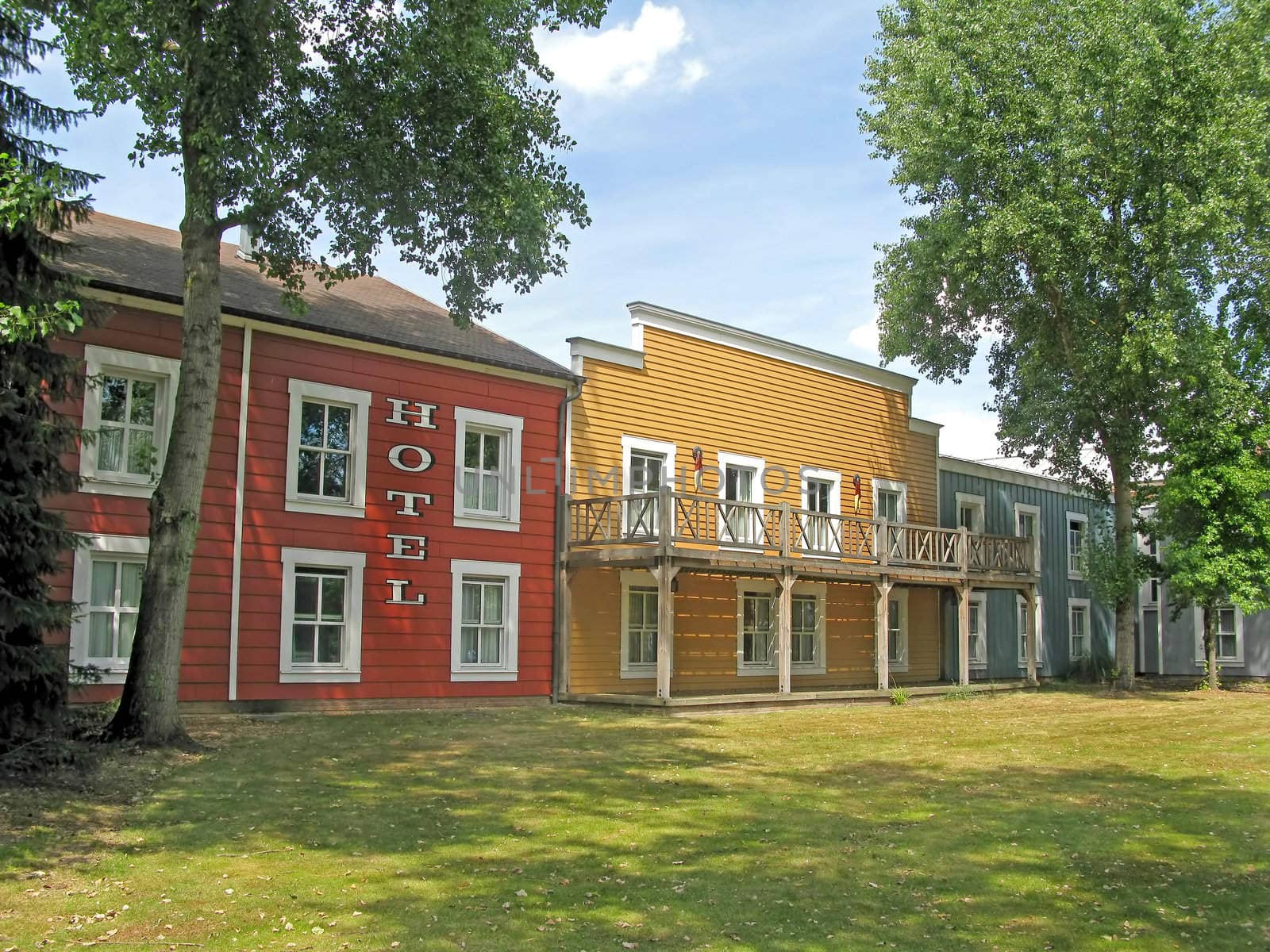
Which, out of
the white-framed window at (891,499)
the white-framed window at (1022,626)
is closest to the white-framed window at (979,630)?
the white-framed window at (1022,626)

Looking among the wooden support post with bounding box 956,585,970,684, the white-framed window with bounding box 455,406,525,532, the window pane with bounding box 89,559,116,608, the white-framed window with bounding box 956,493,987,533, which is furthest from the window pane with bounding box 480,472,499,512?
the white-framed window with bounding box 956,493,987,533

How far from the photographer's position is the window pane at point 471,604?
19.5 m

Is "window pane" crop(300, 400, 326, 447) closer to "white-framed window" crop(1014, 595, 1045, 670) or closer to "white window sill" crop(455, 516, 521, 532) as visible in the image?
"white window sill" crop(455, 516, 521, 532)

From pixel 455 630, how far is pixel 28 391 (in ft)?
30.2

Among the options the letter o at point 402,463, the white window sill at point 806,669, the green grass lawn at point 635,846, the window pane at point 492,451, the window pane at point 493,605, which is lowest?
the green grass lawn at point 635,846

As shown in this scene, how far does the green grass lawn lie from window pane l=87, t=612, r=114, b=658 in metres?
1.75

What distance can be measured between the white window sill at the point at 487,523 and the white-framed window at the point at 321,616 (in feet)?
6.41

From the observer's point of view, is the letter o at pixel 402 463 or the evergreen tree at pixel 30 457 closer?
the evergreen tree at pixel 30 457

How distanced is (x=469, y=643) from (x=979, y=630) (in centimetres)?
1624

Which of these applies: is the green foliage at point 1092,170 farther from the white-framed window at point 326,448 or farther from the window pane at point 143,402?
the window pane at point 143,402

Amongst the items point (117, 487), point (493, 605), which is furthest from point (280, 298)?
point (493, 605)

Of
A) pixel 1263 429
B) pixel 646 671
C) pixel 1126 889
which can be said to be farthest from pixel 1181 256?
pixel 1126 889

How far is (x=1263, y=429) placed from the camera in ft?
83.7

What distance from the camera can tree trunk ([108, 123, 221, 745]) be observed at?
12750mm
